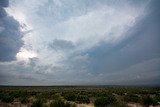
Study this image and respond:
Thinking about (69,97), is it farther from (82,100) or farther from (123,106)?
(123,106)

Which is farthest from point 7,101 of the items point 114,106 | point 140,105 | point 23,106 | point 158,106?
point 158,106

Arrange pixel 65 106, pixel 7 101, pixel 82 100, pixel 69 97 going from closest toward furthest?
pixel 65 106, pixel 7 101, pixel 82 100, pixel 69 97

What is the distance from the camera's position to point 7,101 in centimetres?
2695

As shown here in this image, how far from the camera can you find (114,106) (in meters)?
22.4

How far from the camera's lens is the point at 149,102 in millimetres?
25250

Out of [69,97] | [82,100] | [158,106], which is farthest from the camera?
[69,97]

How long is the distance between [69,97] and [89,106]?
7.62 meters

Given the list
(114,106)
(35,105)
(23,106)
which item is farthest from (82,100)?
(35,105)

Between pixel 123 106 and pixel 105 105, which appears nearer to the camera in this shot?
pixel 123 106

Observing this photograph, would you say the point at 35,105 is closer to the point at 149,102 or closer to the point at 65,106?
the point at 65,106

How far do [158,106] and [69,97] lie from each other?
13.7 m

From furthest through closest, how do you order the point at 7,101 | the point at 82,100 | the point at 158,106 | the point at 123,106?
the point at 82,100, the point at 7,101, the point at 158,106, the point at 123,106

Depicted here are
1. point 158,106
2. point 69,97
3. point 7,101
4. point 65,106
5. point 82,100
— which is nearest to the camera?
point 65,106

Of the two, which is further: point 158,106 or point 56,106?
point 158,106
